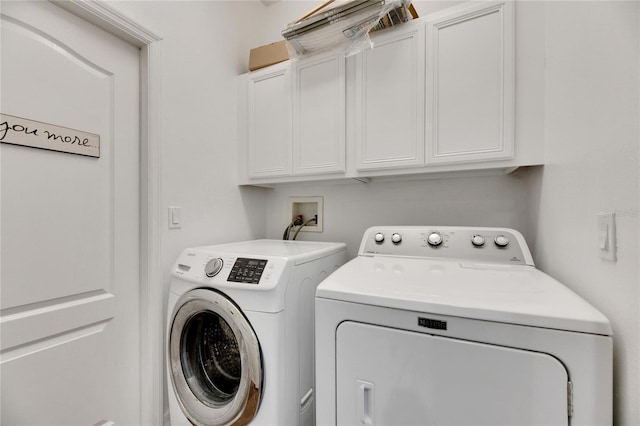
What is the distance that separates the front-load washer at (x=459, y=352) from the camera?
0.61m

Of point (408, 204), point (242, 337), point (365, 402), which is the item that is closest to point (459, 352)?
point (365, 402)

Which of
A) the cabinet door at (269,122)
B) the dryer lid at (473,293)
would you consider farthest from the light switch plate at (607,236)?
the cabinet door at (269,122)

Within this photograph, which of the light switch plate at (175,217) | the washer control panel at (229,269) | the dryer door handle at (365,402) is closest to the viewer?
the dryer door handle at (365,402)

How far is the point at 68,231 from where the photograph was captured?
1.12m

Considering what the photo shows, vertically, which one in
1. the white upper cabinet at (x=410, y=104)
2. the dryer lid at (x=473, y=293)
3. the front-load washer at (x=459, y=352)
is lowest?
the front-load washer at (x=459, y=352)

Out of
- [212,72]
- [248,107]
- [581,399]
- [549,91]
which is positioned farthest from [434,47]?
[581,399]

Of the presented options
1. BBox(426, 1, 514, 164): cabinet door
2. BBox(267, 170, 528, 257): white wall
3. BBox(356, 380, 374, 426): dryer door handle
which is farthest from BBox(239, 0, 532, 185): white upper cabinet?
BBox(356, 380, 374, 426): dryer door handle

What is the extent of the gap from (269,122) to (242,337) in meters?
1.33

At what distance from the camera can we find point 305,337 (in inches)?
47.3

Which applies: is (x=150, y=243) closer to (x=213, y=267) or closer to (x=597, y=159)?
(x=213, y=267)

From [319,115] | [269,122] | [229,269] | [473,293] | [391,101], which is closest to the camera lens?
[473,293]

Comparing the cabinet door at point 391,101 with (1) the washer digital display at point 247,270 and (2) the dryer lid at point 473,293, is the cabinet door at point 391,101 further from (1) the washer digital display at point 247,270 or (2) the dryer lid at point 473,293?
(1) the washer digital display at point 247,270

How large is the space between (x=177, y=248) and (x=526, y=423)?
61.8 inches

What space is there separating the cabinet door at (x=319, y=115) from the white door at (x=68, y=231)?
2.87ft
